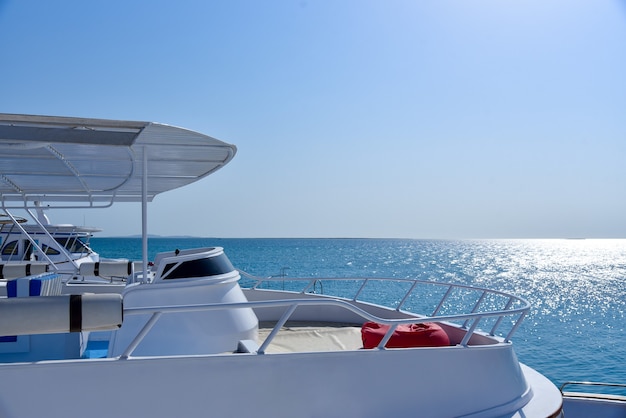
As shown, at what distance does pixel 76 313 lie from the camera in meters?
3.62

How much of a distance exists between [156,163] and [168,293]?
2.25m

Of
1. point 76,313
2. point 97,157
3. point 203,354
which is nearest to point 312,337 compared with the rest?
point 203,354

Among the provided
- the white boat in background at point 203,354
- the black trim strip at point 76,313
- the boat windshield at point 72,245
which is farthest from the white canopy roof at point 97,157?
the boat windshield at point 72,245

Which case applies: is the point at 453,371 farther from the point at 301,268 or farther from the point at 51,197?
the point at 301,268

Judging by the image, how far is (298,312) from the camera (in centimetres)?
736

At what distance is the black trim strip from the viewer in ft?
11.9

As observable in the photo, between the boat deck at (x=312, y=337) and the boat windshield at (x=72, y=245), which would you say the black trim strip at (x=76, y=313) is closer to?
the boat deck at (x=312, y=337)

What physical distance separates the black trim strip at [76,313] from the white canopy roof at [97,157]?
141cm

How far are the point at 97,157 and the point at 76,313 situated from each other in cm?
309

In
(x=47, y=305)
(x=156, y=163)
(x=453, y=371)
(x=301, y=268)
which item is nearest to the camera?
(x=47, y=305)

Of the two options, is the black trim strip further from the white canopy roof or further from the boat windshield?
the boat windshield

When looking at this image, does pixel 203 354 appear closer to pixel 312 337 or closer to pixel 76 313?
pixel 76 313

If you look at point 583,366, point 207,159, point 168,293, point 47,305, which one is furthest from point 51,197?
point 583,366

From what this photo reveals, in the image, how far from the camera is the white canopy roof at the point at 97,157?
4293 millimetres
